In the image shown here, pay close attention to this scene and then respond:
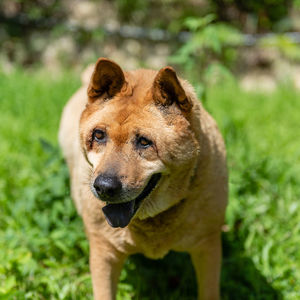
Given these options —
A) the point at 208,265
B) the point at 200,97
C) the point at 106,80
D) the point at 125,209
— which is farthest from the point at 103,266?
the point at 200,97

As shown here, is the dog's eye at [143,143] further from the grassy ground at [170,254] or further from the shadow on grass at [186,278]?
the shadow on grass at [186,278]

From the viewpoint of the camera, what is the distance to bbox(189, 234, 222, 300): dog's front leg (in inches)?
108

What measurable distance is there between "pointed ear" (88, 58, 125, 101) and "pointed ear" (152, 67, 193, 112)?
24cm

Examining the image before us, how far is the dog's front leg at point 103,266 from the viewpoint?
2.67m

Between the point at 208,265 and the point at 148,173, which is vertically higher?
the point at 148,173

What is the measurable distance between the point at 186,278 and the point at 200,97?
63.0 inches

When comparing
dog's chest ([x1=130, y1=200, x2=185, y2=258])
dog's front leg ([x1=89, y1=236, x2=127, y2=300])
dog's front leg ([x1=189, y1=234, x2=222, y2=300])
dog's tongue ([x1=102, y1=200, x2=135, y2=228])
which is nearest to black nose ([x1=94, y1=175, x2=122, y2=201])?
dog's tongue ([x1=102, y1=200, x2=135, y2=228])

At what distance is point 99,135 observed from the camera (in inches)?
93.3

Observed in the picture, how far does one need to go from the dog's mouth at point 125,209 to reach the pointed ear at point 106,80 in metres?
0.56

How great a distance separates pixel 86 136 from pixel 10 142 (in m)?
2.67

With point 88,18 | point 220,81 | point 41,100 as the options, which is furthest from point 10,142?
point 88,18

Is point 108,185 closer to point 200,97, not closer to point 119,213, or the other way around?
point 119,213

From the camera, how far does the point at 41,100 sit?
225 inches

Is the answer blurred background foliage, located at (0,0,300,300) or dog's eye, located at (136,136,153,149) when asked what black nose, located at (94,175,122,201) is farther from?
blurred background foliage, located at (0,0,300,300)
